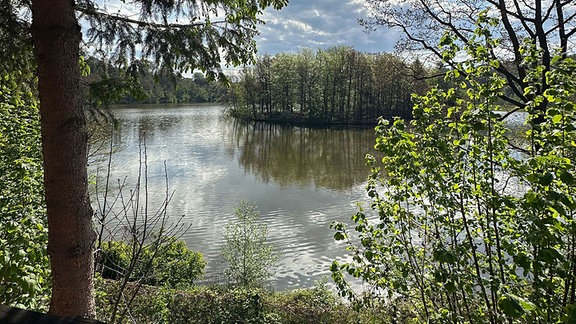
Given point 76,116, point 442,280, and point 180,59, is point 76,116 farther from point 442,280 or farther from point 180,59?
point 442,280

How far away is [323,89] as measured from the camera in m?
52.6

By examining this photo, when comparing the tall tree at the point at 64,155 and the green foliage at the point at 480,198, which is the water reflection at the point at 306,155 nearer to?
the green foliage at the point at 480,198

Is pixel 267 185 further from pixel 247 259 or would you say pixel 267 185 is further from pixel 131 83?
pixel 131 83

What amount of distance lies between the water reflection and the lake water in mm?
62

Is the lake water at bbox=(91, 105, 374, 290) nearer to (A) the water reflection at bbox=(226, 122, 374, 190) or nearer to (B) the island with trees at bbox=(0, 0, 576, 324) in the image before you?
(A) the water reflection at bbox=(226, 122, 374, 190)

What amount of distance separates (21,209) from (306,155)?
79.7 ft

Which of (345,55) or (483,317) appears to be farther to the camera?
(345,55)

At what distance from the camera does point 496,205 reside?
244 centimetres

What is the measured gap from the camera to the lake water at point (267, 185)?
11406mm

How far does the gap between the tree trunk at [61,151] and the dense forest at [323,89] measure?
47991 mm

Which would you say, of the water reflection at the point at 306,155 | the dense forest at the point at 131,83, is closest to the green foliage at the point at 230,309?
the dense forest at the point at 131,83

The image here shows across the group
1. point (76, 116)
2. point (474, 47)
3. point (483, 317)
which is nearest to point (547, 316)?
point (483, 317)

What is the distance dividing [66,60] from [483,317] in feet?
11.5

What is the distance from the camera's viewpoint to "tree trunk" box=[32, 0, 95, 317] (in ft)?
7.90
